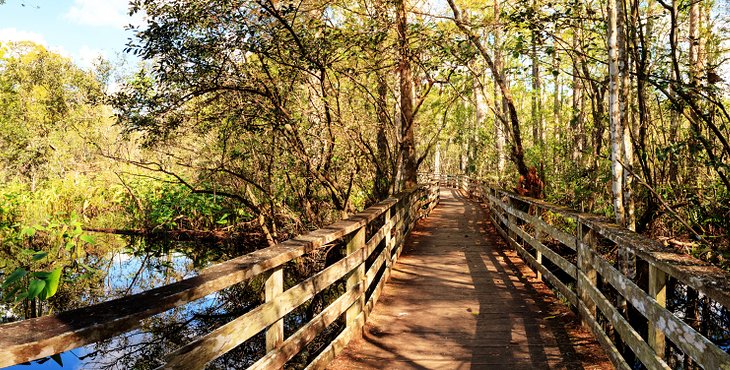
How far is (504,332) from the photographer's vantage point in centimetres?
531

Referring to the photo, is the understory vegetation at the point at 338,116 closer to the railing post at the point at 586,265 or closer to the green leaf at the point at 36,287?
the green leaf at the point at 36,287

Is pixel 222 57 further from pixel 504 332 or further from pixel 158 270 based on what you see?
pixel 158 270

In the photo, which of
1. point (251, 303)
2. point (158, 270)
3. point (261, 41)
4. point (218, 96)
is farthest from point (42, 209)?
point (261, 41)

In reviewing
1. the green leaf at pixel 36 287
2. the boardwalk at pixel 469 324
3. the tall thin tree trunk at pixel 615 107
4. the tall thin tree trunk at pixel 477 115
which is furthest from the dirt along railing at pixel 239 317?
the tall thin tree trunk at pixel 477 115

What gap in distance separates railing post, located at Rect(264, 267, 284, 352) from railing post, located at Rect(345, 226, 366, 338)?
1.65m

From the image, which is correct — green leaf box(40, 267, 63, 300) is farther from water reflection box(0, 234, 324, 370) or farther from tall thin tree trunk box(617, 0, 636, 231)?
tall thin tree trunk box(617, 0, 636, 231)

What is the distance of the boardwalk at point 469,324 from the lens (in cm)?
455

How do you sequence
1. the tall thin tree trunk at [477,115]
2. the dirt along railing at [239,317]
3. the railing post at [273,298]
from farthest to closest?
the tall thin tree trunk at [477,115] → the railing post at [273,298] → the dirt along railing at [239,317]

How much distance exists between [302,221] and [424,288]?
443 cm

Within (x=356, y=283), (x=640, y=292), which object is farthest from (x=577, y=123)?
(x=640, y=292)

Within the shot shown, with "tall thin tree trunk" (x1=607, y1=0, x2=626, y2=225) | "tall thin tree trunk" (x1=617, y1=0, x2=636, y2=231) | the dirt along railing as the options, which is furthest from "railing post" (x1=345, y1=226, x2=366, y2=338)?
"tall thin tree trunk" (x1=617, y1=0, x2=636, y2=231)

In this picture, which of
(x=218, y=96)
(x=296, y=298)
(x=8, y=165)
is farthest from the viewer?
(x=8, y=165)

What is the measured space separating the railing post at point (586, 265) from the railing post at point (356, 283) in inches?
89.1

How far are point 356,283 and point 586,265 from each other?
91.6 inches
